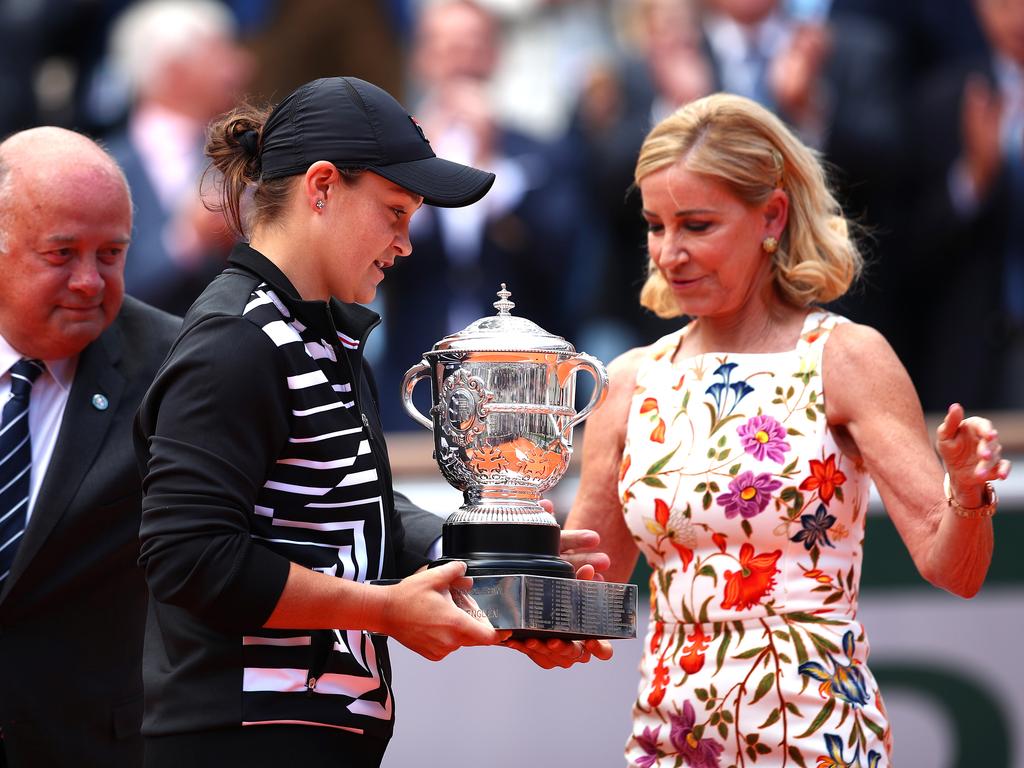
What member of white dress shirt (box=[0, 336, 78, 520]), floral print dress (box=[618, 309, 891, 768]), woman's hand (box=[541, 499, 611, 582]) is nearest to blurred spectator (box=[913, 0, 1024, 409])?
floral print dress (box=[618, 309, 891, 768])

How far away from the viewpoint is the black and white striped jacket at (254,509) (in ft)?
6.18

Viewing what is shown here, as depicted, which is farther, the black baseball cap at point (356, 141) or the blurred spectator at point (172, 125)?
the blurred spectator at point (172, 125)

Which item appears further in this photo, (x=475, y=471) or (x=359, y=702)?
(x=475, y=471)

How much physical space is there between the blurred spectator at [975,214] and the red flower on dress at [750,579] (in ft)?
9.65

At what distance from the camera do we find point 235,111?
7.52 ft

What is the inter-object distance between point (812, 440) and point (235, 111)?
1.10m

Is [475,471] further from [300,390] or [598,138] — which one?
[598,138]

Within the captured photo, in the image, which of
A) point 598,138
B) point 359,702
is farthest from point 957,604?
point 359,702

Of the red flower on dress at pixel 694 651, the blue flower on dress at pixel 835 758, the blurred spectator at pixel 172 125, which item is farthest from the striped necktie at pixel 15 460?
the blurred spectator at pixel 172 125

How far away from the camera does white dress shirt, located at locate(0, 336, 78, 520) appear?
2748 mm

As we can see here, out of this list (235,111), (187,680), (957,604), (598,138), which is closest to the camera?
(187,680)

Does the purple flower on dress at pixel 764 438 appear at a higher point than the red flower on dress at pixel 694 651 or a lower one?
higher

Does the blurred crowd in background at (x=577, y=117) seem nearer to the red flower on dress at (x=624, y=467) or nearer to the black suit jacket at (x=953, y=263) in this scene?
the black suit jacket at (x=953, y=263)

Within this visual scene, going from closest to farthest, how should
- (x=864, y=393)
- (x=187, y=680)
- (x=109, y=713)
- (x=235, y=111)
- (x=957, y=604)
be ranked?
(x=187, y=680), (x=235, y=111), (x=864, y=393), (x=109, y=713), (x=957, y=604)
